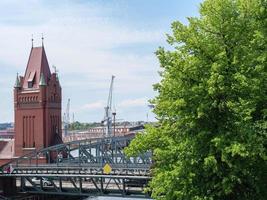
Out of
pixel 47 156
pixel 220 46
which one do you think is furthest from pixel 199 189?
pixel 47 156

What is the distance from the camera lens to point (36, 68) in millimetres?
86438

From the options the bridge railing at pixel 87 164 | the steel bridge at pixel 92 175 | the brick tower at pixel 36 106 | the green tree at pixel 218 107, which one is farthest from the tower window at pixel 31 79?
the green tree at pixel 218 107

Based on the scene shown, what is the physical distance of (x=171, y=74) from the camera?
838 inches

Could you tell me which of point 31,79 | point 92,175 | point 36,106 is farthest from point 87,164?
point 31,79

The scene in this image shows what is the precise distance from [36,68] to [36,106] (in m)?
6.26

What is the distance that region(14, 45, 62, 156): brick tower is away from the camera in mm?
86188

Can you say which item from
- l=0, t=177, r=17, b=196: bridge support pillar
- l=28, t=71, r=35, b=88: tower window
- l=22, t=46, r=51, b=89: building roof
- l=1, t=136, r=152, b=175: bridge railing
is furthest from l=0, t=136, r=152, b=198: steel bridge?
l=22, t=46, r=51, b=89: building roof

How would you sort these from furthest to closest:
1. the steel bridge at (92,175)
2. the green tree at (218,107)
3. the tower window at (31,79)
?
1. the tower window at (31,79)
2. the steel bridge at (92,175)
3. the green tree at (218,107)

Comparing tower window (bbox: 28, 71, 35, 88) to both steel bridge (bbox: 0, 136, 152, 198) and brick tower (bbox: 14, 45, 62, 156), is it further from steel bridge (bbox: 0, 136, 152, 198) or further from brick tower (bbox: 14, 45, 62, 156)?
steel bridge (bbox: 0, 136, 152, 198)

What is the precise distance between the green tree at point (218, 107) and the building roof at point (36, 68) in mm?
66675

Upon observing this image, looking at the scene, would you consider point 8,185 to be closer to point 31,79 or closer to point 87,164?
point 87,164

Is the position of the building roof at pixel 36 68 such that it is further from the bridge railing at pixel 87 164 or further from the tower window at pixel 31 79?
the bridge railing at pixel 87 164

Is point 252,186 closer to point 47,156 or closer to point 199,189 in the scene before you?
point 199,189

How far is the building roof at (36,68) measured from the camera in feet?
283
